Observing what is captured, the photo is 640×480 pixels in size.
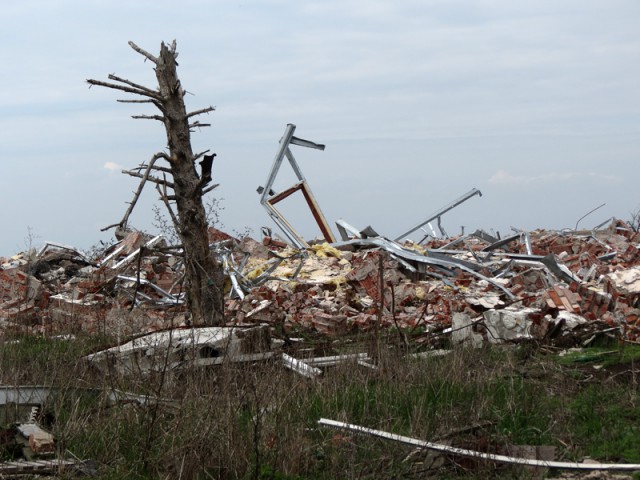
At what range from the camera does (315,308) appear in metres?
12.6

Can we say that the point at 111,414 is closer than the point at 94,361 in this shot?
Yes

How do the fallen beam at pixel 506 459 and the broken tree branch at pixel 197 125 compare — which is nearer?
the fallen beam at pixel 506 459

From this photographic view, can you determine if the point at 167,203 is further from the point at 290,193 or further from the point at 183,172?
the point at 290,193

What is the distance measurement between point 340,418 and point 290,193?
35.1ft

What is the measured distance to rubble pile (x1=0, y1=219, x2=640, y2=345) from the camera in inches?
433

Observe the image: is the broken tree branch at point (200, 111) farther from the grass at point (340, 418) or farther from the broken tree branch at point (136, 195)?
the grass at point (340, 418)

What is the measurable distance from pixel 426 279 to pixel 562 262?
2499 mm

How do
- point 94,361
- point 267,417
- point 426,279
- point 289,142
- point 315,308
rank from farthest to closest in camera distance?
point 289,142
point 426,279
point 315,308
point 94,361
point 267,417

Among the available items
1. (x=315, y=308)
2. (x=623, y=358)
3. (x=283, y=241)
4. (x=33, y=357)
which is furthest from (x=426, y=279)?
(x=33, y=357)

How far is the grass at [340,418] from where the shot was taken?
17.8 feet

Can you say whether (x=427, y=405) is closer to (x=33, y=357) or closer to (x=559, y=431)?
(x=559, y=431)

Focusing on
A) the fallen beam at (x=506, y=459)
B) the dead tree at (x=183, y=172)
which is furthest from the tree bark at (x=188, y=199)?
the fallen beam at (x=506, y=459)

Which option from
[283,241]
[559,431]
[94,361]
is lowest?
[559,431]

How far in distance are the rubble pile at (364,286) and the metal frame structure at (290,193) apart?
39 centimetres
